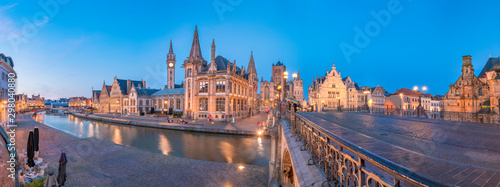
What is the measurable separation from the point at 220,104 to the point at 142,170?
83.4 feet

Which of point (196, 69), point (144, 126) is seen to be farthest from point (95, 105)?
point (196, 69)

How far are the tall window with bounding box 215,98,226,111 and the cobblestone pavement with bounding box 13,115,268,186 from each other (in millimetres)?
21446

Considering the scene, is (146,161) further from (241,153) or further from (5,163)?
(241,153)

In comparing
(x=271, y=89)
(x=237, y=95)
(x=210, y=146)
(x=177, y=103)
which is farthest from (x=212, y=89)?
(x=271, y=89)

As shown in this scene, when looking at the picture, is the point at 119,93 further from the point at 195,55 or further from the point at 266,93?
the point at 266,93

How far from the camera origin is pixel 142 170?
13352 millimetres

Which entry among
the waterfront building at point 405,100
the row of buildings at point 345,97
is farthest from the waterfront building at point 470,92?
the waterfront building at point 405,100

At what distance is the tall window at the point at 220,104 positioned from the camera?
1507 inches

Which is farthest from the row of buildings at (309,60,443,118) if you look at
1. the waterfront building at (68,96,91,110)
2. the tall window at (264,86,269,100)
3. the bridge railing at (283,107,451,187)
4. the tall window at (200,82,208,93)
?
the waterfront building at (68,96,91,110)

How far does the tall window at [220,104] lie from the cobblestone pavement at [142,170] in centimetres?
2145

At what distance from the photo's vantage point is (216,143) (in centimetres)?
2414

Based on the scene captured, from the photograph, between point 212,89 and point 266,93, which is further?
point 266,93

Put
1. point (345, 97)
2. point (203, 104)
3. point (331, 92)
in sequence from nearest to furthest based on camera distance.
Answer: point (203, 104) < point (331, 92) < point (345, 97)

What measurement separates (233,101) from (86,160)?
26839 millimetres
